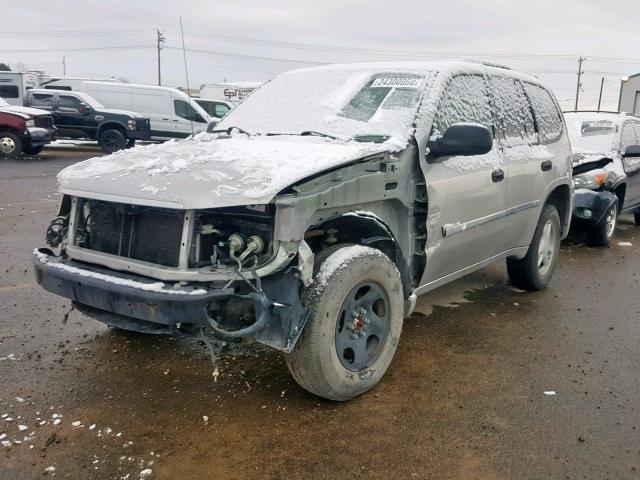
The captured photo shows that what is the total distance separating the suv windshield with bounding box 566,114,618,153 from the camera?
8.78 m

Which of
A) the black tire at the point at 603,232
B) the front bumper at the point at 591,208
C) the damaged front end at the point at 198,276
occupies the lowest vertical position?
the black tire at the point at 603,232

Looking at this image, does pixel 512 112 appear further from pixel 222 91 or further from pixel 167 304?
pixel 222 91

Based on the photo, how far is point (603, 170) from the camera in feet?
27.1

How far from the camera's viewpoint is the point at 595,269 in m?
6.93

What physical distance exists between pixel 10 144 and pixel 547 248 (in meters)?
14.6

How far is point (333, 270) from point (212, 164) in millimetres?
881

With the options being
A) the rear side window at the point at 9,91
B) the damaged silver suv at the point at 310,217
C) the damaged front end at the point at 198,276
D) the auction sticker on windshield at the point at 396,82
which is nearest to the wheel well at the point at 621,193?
the damaged silver suv at the point at 310,217

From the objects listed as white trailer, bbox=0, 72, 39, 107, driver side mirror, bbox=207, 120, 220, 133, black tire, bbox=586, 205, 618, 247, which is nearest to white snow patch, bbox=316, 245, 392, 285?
driver side mirror, bbox=207, 120, 220, 133

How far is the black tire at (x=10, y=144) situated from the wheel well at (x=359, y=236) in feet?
48.8

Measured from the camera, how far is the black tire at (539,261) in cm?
556

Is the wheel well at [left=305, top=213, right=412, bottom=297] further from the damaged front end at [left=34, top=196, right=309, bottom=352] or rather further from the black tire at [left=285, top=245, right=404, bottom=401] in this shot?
the damaged front end at [left=34, top=196, right=309, bottom=352]

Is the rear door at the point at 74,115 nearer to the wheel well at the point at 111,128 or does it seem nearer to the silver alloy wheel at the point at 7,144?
the wheel well at the point at 111,128

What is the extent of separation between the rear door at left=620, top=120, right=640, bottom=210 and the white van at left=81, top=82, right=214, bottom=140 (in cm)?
1384

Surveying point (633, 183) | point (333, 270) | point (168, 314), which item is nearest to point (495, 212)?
point (333, 270)
